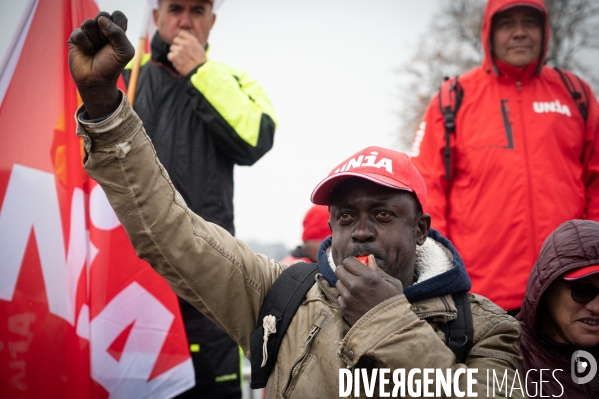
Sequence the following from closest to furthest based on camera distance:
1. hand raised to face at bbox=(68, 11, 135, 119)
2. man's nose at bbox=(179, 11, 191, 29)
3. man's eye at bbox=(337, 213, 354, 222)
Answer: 1. hand raised to face at bbox=(68, 11, 135, 119)
2. man's eye at bbox=(337, 213, 354, 222)
3. man's nose at bbox=(179, 11, 191, 29)

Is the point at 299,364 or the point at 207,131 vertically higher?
the point at 207,131

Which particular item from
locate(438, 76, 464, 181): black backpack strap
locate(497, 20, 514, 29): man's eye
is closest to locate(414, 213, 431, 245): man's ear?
locate(438, 76, 464, 181): black backpack strap

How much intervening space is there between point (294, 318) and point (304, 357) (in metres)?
0.17

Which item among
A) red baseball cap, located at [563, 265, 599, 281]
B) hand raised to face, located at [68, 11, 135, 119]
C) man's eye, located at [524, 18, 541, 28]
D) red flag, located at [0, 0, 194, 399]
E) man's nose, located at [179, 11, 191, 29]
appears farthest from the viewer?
man's eye, located at [524, 18, 541, 28]

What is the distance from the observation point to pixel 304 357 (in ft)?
7.32

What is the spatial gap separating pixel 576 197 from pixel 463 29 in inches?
491

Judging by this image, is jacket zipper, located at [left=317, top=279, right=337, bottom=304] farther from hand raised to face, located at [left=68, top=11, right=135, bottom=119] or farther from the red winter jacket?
the red winter jacket

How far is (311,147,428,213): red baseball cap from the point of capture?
241 cm

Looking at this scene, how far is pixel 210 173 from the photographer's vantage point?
3510mm

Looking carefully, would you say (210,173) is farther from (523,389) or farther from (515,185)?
(523,389)

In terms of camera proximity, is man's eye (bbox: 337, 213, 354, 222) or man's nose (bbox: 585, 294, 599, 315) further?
man's nose (bbox: 585, 294, 599, 315)

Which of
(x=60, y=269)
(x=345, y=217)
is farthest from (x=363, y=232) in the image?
(x=60, y=269)

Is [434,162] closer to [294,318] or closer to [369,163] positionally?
[369,163]

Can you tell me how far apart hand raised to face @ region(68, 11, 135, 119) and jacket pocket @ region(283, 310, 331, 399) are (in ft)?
3.47
